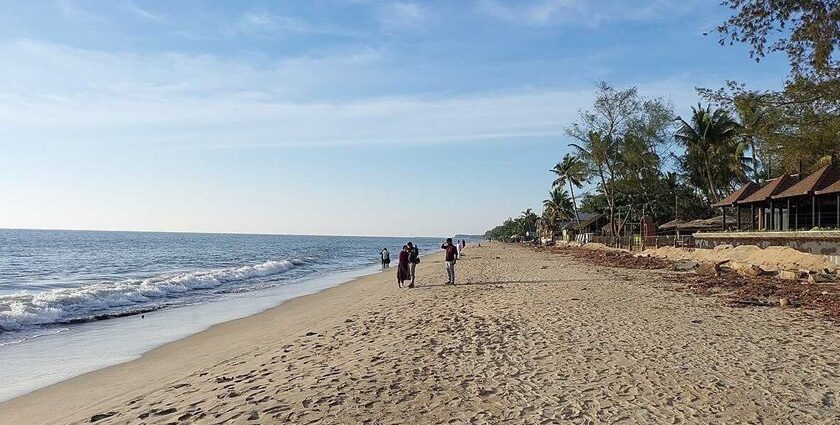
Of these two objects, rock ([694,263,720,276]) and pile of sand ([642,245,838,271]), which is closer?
pile of sand ([642,245,838,271])

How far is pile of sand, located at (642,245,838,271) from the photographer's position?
1884 cm

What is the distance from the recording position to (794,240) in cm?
2059

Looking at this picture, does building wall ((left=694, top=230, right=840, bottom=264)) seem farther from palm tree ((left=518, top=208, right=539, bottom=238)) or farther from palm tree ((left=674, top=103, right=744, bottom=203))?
palm tree ((left=518, top=208, right=539, bottom=238))

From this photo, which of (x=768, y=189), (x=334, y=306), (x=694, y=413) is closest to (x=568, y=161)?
(x=768, y=189)

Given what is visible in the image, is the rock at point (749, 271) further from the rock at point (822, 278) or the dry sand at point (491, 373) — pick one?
the dry sand at point (491, 373)

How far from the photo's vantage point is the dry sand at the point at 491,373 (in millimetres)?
5477

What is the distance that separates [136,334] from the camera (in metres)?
12.9

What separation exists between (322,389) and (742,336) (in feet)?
21.2

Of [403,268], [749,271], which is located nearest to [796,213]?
[749,271]

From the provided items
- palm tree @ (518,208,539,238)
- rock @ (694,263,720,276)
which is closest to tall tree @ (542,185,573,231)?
palm tree @ (518,208,539,238)

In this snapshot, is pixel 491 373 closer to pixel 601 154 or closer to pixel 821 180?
pixel 821 180

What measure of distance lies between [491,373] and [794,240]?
18467 millimetres

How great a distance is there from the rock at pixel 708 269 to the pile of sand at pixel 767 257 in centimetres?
197

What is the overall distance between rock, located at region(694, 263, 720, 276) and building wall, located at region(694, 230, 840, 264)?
2.85m
